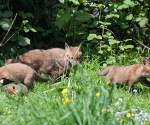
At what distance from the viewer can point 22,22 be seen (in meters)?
11.3

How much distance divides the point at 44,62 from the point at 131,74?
1.71 m

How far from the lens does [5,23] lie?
10.9 metres

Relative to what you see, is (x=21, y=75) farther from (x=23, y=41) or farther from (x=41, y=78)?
(x=23, y=41)

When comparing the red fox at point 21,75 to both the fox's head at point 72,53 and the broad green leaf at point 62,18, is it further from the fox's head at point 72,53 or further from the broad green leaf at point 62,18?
the broad green leaf at point 62,18

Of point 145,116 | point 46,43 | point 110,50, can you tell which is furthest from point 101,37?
point 145,116

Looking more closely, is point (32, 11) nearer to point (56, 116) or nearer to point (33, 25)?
point (33, 25)

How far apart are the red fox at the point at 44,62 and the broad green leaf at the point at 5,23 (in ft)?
3.37

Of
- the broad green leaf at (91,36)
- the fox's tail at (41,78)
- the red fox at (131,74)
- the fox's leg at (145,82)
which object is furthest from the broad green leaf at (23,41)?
the fox's leg at (145,82)

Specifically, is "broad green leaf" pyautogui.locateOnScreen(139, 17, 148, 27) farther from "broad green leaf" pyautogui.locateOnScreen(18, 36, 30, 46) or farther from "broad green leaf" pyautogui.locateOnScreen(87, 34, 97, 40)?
"broad green leaf" pyautogui.locateOnScreen(18, 36, 30, 46)

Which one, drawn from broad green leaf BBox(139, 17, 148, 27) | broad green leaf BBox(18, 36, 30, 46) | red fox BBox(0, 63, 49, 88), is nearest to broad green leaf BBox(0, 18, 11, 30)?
broad green leaf BBox(18, 36, 30, 46)

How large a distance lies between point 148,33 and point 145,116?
19.8 feet

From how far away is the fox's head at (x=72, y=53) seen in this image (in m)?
10.9

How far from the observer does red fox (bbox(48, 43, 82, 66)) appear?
10956mm

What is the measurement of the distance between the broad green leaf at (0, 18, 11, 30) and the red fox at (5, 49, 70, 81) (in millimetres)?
1027
